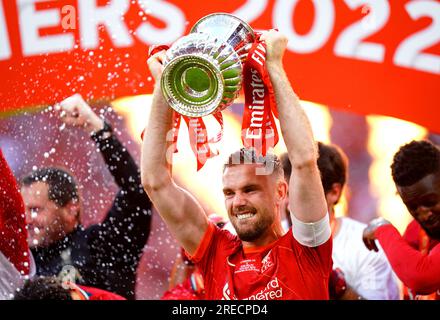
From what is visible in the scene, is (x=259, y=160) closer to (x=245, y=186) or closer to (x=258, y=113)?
(x=245, y=186)

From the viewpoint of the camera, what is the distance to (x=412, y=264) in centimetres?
341

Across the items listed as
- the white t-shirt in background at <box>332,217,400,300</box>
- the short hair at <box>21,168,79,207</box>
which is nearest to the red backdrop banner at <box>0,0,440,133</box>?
the short hair at <box>21,168,79,207</box>

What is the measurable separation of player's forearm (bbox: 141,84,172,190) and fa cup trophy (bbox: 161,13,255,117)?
0.44 ft

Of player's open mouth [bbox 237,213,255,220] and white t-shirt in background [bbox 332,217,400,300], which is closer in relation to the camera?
player's open mouth [bbox 237,213,255,220]

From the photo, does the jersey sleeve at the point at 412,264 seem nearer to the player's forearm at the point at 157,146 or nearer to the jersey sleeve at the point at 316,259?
the jersey sleeve at the point at 316,259

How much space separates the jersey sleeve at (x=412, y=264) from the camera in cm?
340

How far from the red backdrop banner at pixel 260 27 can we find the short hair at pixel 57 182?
0.34 m

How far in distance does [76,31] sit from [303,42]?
105cm

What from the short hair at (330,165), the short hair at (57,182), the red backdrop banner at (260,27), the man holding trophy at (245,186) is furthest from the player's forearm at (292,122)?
the short hair at (57,182)

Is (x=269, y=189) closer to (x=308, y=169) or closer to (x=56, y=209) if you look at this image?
(x=308, y=169)

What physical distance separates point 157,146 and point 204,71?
341 mm

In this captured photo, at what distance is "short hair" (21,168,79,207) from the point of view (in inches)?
157

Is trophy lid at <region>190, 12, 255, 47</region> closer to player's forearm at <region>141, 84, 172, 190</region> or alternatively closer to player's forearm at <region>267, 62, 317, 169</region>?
player's forearm at <region>267, 62, 317, 169</region>

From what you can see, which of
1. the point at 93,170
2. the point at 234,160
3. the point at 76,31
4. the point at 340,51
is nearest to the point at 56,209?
the point at 93,170
